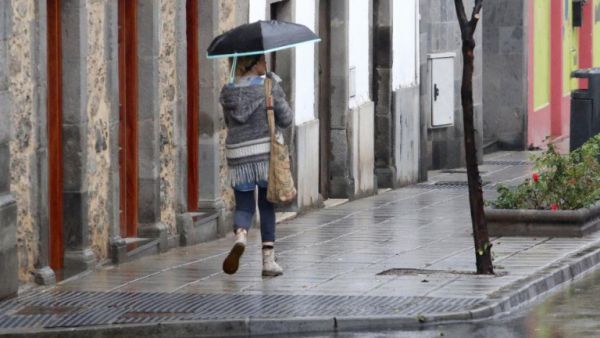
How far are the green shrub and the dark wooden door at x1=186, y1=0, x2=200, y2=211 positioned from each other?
8.15 feet

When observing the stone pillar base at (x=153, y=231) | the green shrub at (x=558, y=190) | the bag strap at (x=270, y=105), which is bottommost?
the stone pillar base at (x=153, y=231)

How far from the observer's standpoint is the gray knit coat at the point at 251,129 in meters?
14.7

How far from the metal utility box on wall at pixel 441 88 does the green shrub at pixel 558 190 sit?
8.77m

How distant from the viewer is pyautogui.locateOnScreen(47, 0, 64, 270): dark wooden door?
14812mm

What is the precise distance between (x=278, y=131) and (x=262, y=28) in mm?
727

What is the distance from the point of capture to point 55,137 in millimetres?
14883

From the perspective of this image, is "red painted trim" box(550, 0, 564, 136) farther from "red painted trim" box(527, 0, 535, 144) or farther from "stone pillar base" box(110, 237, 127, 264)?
"stone pillar base" box(110, 237, 127, 264)

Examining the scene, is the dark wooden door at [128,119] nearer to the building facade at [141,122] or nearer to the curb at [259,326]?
the building facade at [141,122]

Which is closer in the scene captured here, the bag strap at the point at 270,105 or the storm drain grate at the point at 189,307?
the storm drain grate at the point at 189,307

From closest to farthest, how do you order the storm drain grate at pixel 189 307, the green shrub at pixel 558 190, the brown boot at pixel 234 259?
the storm drain grate at pixel 189 307 < the brown boot at pixel 234 259 < the green shrub at pixel 558 190

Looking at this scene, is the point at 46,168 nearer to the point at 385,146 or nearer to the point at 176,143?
the point at 176,143

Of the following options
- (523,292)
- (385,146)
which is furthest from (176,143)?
(385,146)

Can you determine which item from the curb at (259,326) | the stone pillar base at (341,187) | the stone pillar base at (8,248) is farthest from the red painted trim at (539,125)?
the curb at (259,326)

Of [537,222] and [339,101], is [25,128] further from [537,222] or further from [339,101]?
[339,101]
